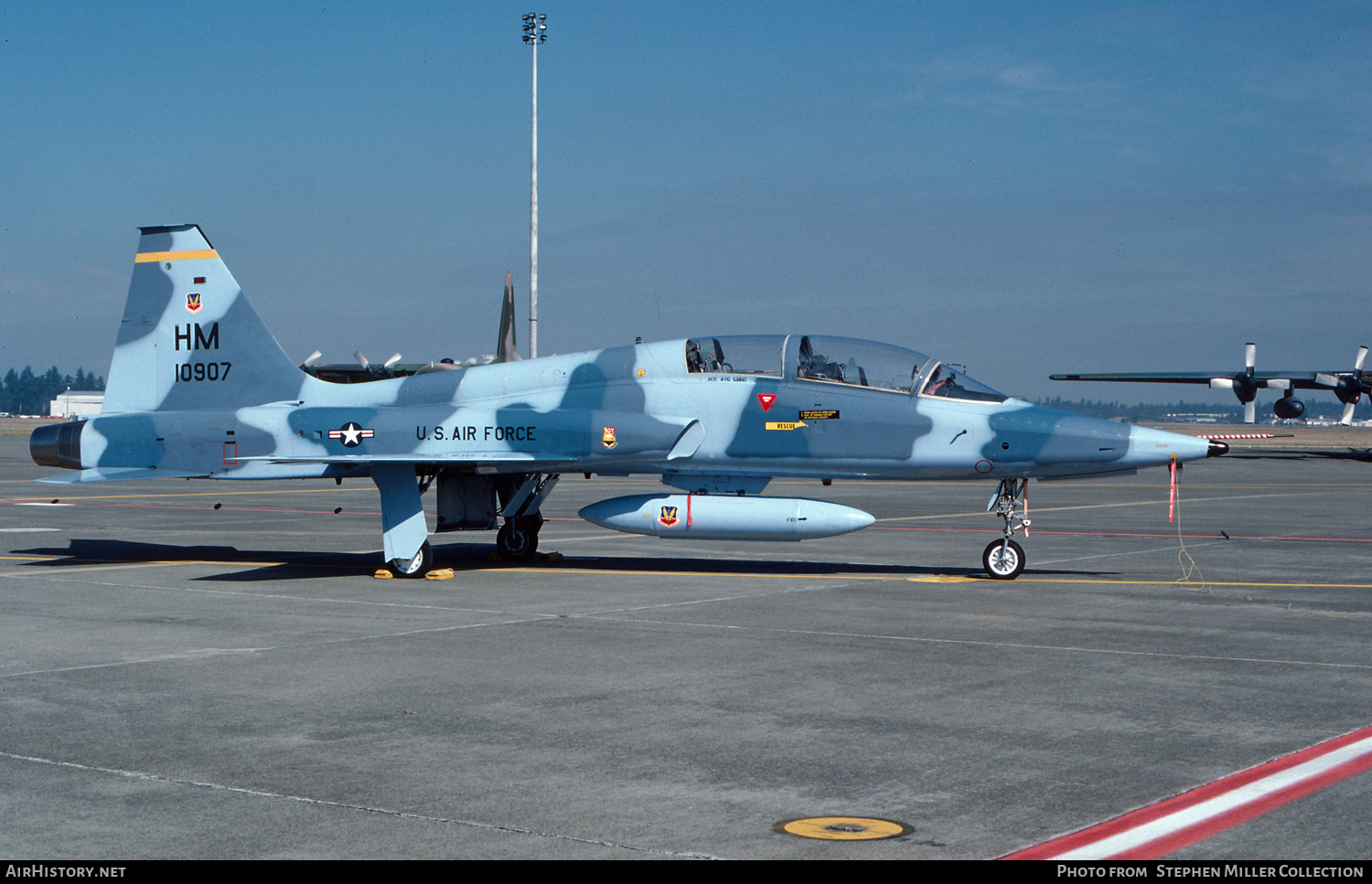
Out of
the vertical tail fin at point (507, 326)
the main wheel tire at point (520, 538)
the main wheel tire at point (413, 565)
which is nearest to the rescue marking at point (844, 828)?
the main wheel tire at point (413, 565)

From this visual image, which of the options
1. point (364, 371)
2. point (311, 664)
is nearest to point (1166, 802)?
point (311, 664)

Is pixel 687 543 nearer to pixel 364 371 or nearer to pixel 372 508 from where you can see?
pixel 372 508

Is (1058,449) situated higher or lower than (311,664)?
higher

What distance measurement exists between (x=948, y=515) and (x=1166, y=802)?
20.3 meters

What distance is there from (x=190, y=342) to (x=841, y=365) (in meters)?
8.61

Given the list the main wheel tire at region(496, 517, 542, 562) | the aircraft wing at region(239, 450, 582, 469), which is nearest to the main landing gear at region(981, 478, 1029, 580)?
the aircraft wing at region(239, 450, 582, 469)

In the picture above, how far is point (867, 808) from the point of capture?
5.65 meters

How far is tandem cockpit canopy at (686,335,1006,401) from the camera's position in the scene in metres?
14.6

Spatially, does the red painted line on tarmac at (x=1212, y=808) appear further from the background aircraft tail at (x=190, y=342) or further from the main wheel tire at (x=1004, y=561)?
the background aircraft tail at (x=190, y=342)

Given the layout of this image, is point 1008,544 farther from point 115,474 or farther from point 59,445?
point 59,445

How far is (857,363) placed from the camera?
1482 cm

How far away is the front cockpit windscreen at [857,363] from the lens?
14688 millimetres

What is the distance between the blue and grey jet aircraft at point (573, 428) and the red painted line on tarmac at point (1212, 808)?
7.60 metres

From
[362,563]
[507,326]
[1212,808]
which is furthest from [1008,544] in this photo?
[507,326]
